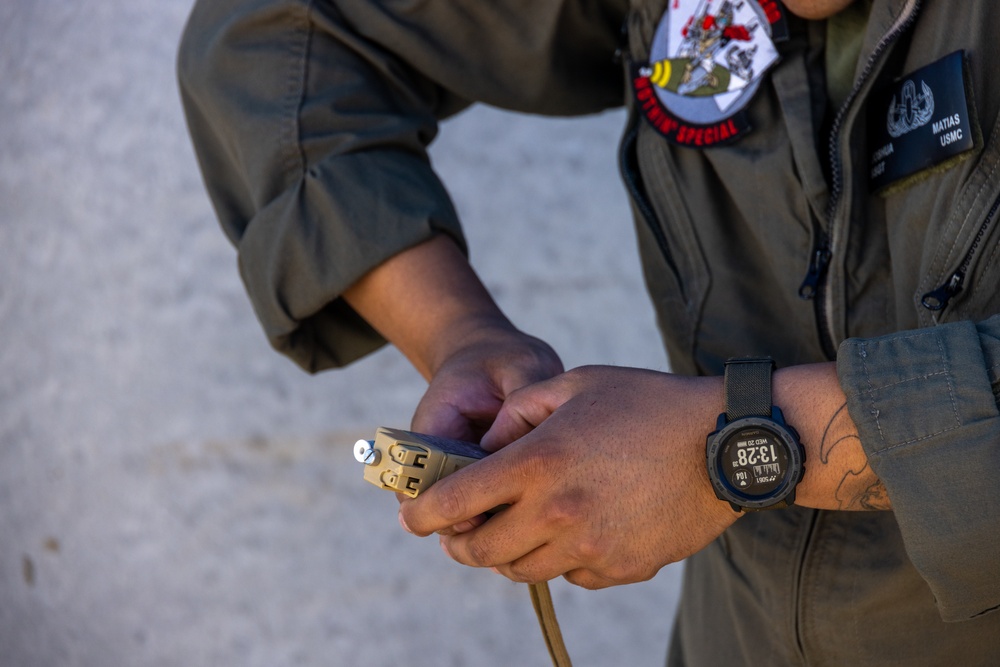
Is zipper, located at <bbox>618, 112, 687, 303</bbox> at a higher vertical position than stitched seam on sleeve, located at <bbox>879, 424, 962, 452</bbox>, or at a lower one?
lower

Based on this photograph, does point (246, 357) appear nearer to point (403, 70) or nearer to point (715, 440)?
point (403, 70)

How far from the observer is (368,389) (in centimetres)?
209

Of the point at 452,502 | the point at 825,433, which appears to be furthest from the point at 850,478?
the point at 452,502

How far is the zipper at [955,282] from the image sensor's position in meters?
0.75

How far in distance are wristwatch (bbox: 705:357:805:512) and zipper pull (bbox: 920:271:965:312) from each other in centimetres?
18

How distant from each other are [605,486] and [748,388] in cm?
12

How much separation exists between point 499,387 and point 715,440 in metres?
0.25

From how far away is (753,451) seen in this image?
67cm

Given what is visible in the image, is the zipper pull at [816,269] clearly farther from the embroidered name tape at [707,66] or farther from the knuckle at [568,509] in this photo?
the knuckle at [568,509]

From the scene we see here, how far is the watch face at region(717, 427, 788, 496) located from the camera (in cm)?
67

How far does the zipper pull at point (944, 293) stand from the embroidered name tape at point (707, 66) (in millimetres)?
241

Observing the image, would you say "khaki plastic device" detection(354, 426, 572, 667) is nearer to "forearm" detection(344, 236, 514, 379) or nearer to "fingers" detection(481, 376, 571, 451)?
"fingers" detection(481, 376, 571, 451)

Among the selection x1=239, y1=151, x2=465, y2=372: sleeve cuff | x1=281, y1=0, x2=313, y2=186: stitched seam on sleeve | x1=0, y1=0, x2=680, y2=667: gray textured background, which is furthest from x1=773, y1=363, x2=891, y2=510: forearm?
x1=0, y1=0, x2=680, y2=667: gray textured background

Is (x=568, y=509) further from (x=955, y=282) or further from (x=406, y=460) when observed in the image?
(x=955, y=282)
